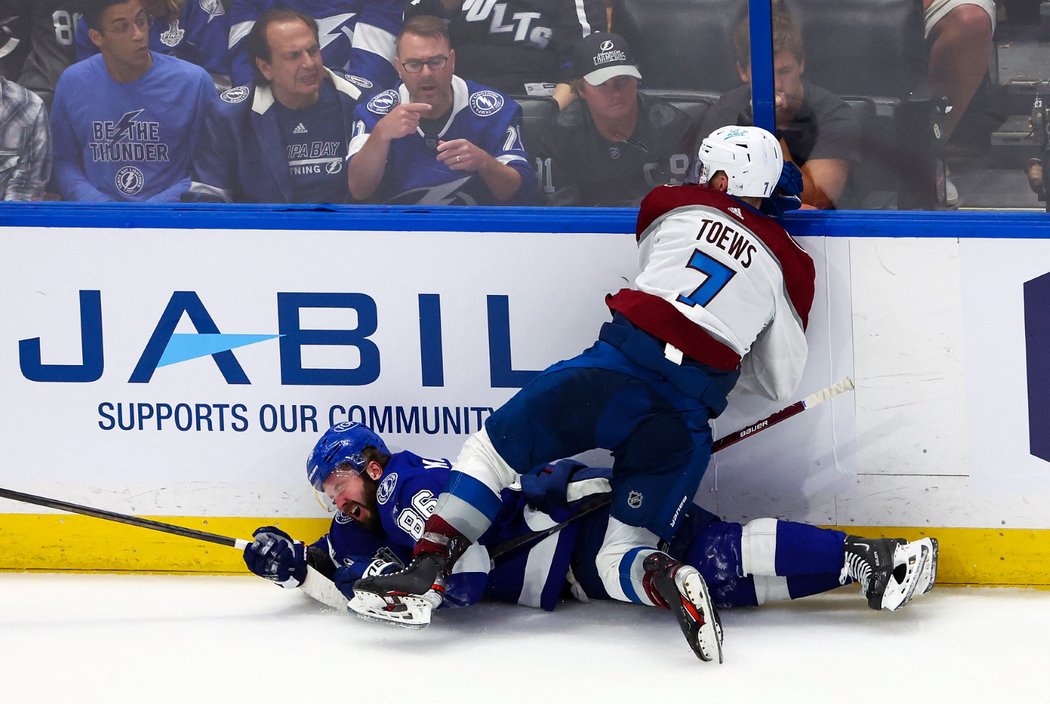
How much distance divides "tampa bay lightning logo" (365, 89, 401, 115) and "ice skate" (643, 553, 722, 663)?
1.39m

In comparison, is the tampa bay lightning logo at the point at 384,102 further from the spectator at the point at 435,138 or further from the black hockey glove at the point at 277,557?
the black hockey glove at the point at 277,557

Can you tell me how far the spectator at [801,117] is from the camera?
3.21 m

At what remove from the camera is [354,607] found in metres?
2.97

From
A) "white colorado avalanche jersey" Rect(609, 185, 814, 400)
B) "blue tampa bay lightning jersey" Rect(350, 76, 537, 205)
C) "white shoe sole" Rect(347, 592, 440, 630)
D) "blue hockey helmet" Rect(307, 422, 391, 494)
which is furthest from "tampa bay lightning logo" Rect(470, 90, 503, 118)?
"white shoe sole" Rect(347, 592, 440, 630)

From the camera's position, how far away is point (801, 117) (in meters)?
3.23

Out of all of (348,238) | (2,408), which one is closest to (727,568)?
(348,238)

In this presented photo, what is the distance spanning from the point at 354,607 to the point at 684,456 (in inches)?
33.0

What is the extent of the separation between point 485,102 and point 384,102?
0.86ft

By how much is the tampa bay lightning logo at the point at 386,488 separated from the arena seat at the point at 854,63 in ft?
3.90

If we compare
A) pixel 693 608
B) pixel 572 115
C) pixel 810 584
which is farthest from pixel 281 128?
pixel 810 584

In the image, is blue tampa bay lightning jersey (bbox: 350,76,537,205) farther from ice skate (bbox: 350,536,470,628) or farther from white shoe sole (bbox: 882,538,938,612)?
white shoe sole (bbox: 882,538,938,612)

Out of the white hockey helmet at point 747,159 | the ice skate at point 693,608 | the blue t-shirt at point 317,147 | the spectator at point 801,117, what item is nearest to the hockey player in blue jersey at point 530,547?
the ice skate at point 693,608

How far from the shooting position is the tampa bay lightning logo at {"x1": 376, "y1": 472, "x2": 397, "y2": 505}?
10.3 ft

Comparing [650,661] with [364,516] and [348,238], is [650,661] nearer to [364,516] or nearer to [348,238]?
[364,516]
